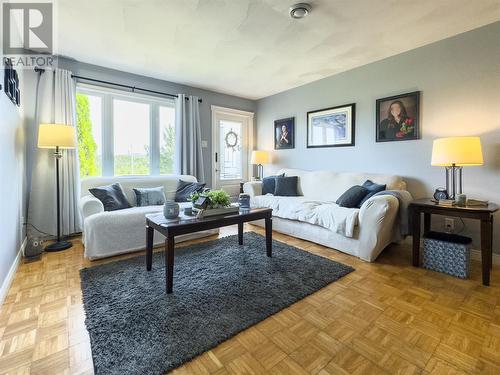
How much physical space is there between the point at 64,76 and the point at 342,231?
3887mm

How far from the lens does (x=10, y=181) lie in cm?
224

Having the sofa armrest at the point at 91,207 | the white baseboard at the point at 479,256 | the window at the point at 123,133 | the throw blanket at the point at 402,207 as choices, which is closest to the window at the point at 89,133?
the window at the point at 123,133

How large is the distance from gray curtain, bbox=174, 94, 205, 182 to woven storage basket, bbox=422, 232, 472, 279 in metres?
3.37

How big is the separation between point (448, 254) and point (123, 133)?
429 centimetres

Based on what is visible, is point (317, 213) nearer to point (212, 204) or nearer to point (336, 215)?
point (336, 215)

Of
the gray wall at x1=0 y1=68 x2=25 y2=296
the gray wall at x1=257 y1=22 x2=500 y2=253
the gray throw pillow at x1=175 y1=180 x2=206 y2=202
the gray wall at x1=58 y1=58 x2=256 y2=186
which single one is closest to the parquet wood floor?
the gray wall at x1=0 y1=68 x2=25 y2=296

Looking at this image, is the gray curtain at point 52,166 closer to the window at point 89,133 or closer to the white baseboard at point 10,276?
the window at point 89,133

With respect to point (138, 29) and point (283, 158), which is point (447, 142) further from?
point (138, 29)

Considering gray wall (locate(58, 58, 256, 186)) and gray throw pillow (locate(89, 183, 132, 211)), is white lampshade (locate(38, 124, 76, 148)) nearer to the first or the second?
gray throw pillow (locate(89, 183, 132, 211))

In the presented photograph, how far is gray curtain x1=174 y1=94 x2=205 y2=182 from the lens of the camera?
4.20m

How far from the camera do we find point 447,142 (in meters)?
2.33

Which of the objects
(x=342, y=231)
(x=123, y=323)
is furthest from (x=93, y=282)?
(x=342, y=231)

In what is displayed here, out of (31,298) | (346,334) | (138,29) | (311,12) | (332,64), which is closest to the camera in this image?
(346,334)

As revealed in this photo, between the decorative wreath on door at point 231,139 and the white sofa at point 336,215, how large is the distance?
1273mm
